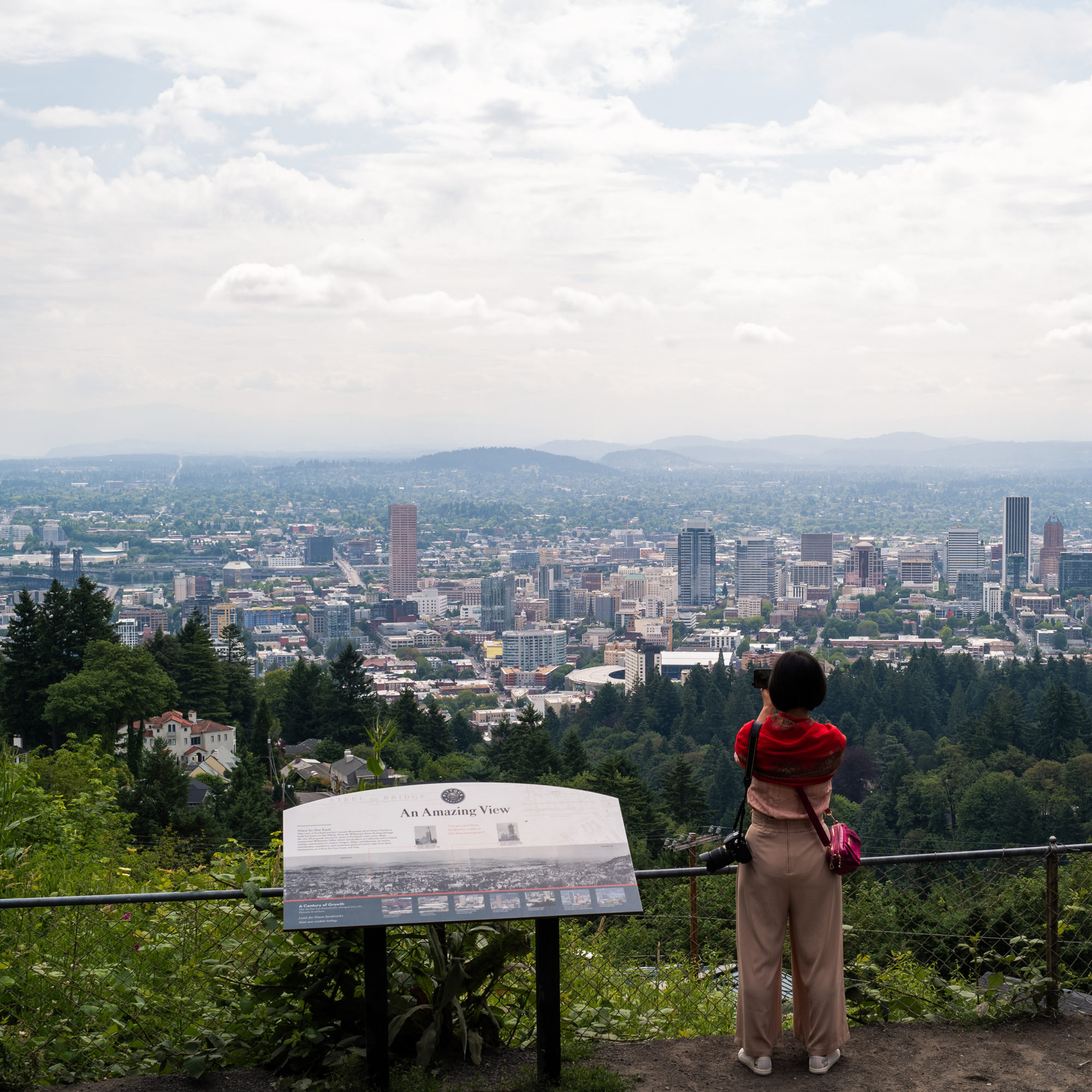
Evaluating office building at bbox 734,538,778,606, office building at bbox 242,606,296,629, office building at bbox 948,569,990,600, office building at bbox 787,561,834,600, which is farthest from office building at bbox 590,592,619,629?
office building at bbox 948,569,990,600

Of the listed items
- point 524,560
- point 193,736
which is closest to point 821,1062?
point 193,736

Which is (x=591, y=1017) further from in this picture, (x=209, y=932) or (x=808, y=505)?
(x=808, y=505)

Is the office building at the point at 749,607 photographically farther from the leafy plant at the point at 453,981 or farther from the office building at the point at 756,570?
the leafy plant at the point at 453,981

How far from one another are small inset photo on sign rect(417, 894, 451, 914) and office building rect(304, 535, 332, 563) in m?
125

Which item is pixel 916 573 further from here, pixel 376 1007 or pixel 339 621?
pixel 376 1007

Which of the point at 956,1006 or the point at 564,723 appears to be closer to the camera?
the point at 956,1006

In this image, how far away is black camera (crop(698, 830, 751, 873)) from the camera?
2512 mm

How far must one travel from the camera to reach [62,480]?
612ft

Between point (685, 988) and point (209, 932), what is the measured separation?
1407 millimetres

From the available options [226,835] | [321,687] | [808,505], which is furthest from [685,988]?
[808,505]

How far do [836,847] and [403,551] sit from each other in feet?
397

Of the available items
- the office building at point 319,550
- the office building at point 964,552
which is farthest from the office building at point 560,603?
the office building at point 964,552

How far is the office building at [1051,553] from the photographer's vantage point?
11156 centimetres

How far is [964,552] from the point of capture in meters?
119
